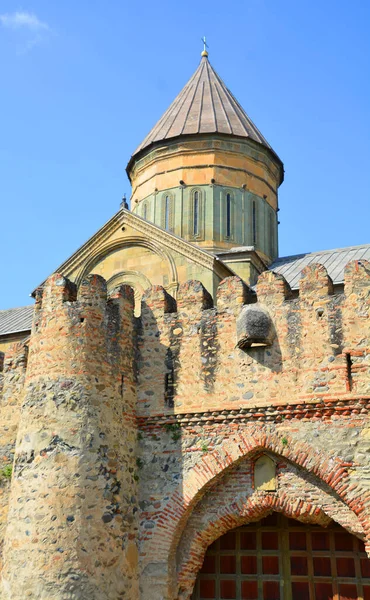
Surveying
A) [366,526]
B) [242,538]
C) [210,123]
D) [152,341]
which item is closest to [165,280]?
[210,123]

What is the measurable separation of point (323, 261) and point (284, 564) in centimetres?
1210

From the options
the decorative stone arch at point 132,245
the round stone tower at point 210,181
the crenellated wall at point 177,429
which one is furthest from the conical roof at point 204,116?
the crenellated wall at point 177,429

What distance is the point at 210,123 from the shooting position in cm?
2395

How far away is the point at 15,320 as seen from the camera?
23500 mm

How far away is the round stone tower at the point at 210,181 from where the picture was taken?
23156mm

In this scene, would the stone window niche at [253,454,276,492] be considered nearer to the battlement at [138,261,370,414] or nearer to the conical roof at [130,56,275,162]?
the battlement at [138,261,370,414]

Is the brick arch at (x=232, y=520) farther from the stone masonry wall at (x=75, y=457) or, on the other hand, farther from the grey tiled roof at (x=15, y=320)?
the grey tiled roof at (x=15, y=320)

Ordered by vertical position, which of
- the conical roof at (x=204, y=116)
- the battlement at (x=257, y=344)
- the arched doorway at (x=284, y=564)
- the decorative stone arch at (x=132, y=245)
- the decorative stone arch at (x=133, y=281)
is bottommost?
the arched doorway at (x=284, y=564)

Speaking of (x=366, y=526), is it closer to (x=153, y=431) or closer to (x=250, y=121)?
(x=153, y=431)

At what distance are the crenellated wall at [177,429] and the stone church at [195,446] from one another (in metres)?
0.02

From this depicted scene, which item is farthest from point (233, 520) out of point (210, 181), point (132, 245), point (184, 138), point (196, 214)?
point (184, 138)

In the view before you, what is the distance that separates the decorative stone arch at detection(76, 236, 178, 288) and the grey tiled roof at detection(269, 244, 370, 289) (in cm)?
316

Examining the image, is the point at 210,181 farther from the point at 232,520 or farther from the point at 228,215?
the point at 232,520

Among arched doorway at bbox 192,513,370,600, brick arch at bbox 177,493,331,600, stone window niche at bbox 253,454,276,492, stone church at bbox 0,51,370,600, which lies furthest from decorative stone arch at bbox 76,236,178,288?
brick arch at bbox 177,493,331,600
